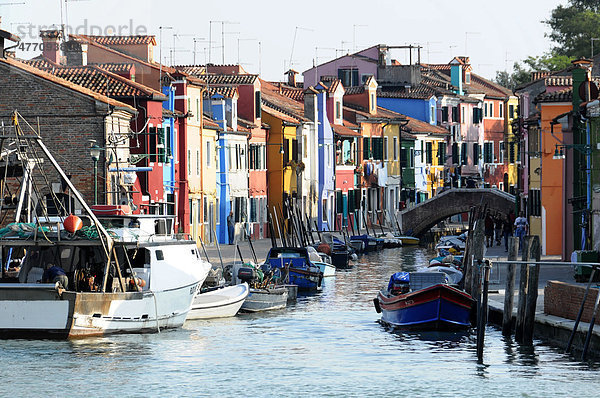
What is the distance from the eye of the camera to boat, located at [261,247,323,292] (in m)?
46.7

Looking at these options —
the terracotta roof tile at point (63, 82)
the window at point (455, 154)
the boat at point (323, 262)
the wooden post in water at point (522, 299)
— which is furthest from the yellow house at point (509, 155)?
the wooden post in water at point (522, 299)

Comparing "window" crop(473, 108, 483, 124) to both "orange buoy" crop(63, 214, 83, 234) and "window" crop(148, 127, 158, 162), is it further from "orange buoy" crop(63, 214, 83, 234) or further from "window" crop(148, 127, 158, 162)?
"orange buoy" crop(63, 214, 83, 234)

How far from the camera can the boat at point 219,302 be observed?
1451 inches

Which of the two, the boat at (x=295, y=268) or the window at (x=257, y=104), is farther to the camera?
the window at (x=257, y=104)

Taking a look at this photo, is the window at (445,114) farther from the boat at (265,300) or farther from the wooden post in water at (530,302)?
the wooden post in water at (530,302)

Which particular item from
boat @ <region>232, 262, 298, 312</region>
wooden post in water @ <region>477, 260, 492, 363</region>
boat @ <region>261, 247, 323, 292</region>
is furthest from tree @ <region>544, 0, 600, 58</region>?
wooden post in water @ <region>477, 260, 492, 363</region>

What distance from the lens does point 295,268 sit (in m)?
47.1

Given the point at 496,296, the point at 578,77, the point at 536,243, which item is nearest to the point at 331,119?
the point at 578,77

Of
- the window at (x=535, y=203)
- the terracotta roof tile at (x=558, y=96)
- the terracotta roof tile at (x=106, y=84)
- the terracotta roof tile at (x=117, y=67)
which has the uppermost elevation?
the terracotta roof tile at (x=117, y=67)

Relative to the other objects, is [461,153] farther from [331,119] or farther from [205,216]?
[205,216]

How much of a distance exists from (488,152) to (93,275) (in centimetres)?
7510

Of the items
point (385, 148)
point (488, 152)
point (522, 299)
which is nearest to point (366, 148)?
point (385, 148)

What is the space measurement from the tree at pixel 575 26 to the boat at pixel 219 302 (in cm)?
5893

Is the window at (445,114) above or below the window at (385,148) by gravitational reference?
above
